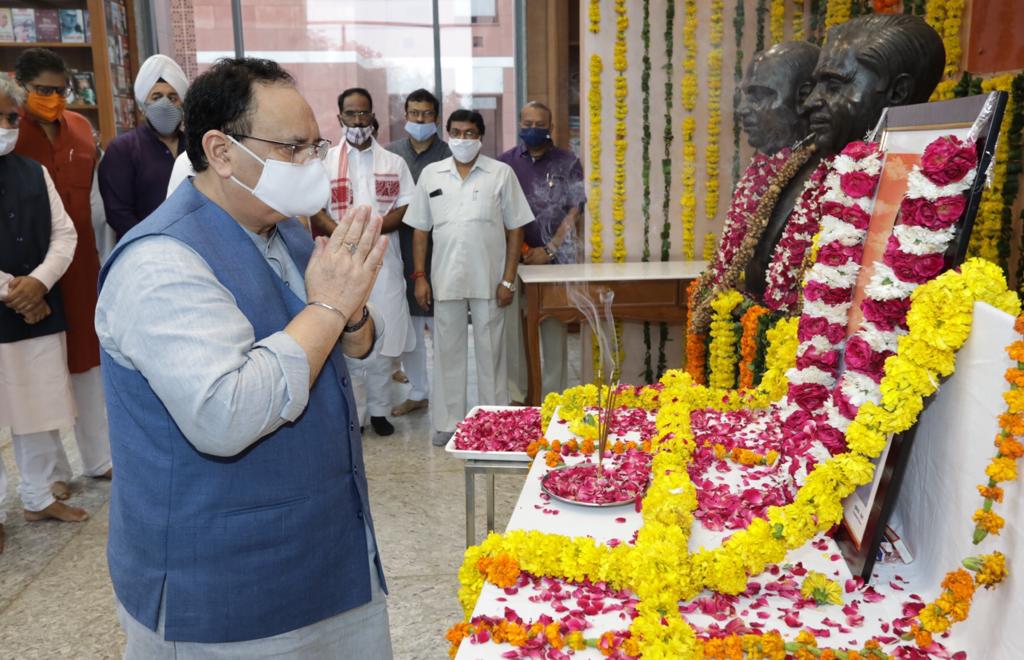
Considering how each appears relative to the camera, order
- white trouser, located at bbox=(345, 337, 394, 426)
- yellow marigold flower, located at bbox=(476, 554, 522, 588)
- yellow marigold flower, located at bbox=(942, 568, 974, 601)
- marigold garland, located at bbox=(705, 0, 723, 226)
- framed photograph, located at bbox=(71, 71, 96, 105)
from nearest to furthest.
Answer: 1. yellow marigold flower, located at bbox=(942, 568, 974, 601)
2. yellow marigold flower, located at bbox=(476, 554, 522, 588)
3. white trouser, located at bbox=(345, 337, 394, 426)
4. marigold garland, located at bbox=(705, 0, 723, 226)
5. framed photograph, located at bbox=(71, 71, 96, 105)

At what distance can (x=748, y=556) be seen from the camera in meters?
1.45

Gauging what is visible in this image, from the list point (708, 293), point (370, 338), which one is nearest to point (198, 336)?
point (370, 338)

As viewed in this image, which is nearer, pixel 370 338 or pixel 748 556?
pixel 748 556

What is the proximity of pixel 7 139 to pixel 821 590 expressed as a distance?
3.33 meters

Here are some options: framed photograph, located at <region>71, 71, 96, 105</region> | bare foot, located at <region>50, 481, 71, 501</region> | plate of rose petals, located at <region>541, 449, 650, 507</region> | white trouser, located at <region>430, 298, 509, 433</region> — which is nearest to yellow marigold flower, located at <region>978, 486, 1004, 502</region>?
plate of rose petals, located at <region>541, 449, 650, 507</region>

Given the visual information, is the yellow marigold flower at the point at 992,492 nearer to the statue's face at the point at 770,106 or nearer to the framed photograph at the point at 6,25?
the statue's face at the point at 770,106

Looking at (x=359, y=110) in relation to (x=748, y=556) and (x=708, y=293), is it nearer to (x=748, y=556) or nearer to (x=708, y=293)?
(x=708, y=293)

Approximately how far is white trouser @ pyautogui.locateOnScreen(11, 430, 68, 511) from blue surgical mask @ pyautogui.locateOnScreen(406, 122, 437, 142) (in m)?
2.63

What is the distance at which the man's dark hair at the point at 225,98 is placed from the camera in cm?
136

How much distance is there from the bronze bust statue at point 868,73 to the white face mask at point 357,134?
2898 mm

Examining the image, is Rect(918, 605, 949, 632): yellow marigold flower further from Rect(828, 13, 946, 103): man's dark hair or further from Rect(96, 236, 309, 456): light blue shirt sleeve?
Rect(828, 13, 946, 103): man's dark hair

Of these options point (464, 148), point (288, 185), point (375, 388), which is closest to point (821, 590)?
point (288, 185)

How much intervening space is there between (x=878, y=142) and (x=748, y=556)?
3.33 ft

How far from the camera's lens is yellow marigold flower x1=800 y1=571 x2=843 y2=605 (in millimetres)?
1396
